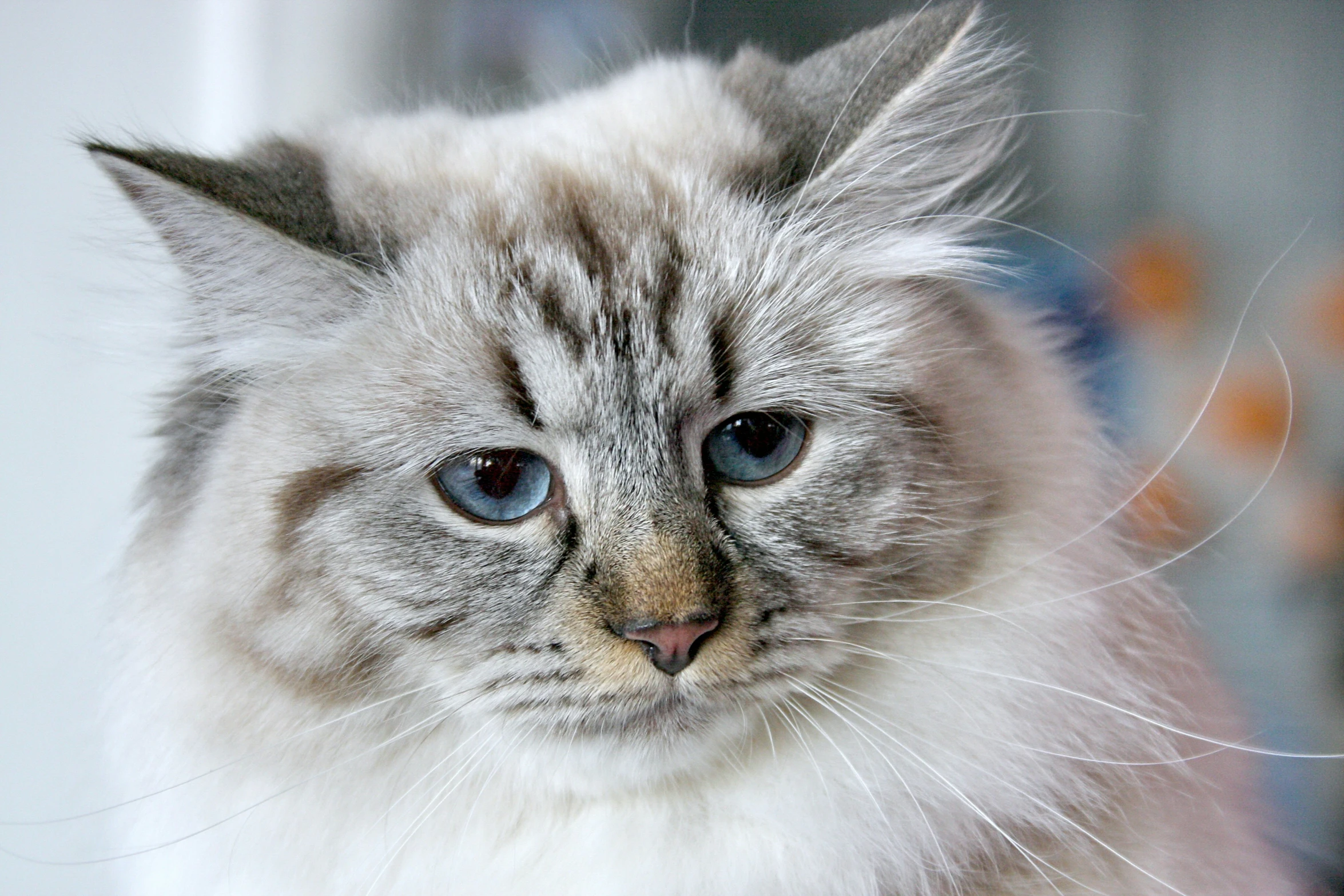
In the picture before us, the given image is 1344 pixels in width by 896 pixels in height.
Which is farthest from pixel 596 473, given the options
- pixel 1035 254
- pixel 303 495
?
pixel 1035 254

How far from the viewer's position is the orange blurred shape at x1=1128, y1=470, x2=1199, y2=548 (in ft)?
3.55

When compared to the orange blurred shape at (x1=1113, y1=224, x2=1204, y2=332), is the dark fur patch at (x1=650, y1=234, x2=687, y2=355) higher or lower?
lower

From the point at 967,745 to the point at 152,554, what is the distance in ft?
2.77

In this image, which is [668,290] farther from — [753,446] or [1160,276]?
[1160,276]

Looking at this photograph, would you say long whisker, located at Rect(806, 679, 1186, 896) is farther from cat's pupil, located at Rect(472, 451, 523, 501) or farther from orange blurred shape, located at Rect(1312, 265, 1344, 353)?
orange blurred shape, located at Rect(1312, 265, 1344, 353)

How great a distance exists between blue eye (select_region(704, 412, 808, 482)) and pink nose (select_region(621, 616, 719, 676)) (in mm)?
157

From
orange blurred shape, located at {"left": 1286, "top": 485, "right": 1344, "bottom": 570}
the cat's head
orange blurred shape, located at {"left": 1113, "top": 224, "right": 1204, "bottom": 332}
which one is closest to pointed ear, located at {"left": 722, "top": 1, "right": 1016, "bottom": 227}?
the cat's head

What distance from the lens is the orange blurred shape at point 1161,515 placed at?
1.08m

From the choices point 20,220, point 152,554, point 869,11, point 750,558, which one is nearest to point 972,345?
point 750,558

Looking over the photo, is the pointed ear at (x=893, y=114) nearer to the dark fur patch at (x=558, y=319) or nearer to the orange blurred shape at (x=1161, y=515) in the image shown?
the dark fur patch at (x=558, y=319)

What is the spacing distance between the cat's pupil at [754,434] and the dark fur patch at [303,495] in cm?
35

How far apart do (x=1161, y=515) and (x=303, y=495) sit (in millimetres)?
932

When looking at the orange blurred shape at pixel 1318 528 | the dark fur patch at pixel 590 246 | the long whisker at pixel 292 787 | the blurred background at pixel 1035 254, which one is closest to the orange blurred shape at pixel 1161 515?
the blurred background at pixel 1035 254

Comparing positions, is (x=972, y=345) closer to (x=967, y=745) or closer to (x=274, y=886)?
(x=967, y=745)
